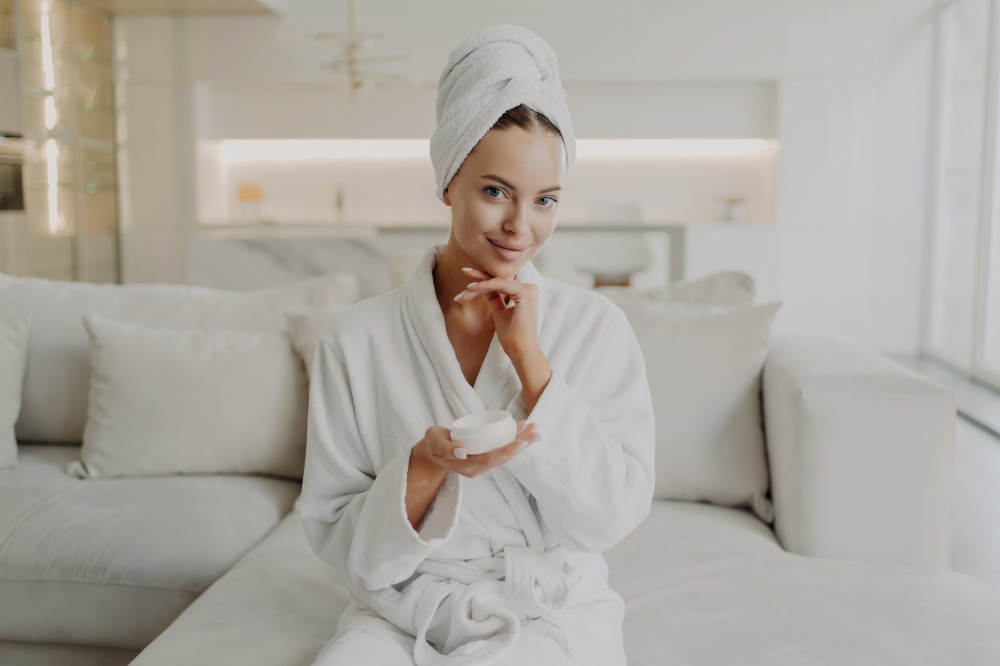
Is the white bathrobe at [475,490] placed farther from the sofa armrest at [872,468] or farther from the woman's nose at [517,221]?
the sofa armrest at [872,468]

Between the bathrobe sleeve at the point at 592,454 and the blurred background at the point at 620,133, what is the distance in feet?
14.7

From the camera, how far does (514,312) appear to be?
111 cm

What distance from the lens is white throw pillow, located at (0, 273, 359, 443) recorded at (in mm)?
2297

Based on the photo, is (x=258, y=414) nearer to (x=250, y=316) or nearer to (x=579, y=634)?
(x=250, y=316)

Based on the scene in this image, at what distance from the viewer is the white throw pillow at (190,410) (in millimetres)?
2090

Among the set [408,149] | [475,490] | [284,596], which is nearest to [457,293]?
[475,490]

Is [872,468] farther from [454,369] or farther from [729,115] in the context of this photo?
[729,115]

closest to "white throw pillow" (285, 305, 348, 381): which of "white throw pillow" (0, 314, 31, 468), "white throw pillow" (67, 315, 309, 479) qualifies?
"white throw pillow" (67, 315, 309, 479)

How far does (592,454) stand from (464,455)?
232mm

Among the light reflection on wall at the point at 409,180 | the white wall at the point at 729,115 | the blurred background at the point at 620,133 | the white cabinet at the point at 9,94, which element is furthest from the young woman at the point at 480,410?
the light reflection on wall at the point at 409,180

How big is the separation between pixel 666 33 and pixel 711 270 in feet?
5.73

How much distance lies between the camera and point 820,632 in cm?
135

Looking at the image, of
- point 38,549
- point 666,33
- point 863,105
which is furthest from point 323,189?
point 38,549

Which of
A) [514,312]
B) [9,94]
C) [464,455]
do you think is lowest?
[464,455]
